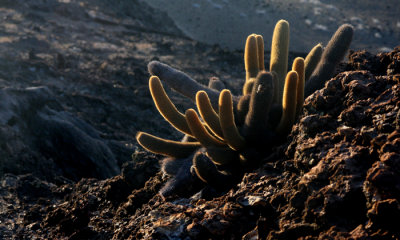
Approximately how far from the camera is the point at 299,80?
3.28 m

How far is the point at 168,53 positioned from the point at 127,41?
1.82 meters

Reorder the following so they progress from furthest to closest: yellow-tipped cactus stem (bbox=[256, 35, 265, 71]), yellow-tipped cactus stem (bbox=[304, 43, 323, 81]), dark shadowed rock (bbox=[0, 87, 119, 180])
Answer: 1. dark shadowed rock (bbox=[0, 87, 119, 180])
2. yellow-tipped cactus stem (bbox=[256, 35, 265, 71])
3. yellow-tipped cactus stem (bbox=[304, 43, 323, 81])

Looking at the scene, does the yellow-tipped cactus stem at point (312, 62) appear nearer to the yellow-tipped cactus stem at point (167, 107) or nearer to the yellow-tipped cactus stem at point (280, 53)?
the yellow-tipped cactus stem at point (280, 53)

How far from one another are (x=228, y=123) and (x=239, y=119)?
403 mm

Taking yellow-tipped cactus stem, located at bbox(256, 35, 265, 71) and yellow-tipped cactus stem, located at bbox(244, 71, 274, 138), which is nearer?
yellow-tipped cactus stem, located at bbox(244, 71, 274, 138)

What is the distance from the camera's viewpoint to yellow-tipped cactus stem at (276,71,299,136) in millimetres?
3070

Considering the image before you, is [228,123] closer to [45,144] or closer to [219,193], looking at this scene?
[219,193]

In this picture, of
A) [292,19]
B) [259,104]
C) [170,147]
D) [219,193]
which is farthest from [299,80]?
[292,19]

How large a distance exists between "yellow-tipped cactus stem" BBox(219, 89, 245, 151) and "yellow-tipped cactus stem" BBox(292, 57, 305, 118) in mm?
478

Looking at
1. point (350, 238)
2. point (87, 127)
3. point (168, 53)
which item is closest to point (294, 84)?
point (350, 238)

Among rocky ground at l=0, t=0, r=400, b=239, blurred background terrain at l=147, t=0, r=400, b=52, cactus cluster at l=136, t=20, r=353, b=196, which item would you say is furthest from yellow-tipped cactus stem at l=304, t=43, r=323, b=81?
blurred background terrain at l=147, t=0, r=400, b=52

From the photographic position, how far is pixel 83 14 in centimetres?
1844

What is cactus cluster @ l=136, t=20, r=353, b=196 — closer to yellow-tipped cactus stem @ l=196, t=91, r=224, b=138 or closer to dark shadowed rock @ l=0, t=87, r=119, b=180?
yellow-tipped cactus stem @ l=196, t=91, r=224, b=138

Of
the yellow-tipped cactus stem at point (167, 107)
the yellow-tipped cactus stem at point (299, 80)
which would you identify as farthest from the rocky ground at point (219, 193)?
the yellow-tipped cactus stem at point (167, 107)
